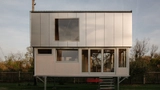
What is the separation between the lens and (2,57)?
27375 mm

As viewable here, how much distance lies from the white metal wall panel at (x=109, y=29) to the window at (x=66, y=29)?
1734 millimetres

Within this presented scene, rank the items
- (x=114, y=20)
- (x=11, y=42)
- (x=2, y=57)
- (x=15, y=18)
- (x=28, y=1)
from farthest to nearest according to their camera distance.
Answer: (x=2, y=57)
(x=11, y=42)
(x=15, y=18)
(x=28, y=1)
(x=114, y=20)

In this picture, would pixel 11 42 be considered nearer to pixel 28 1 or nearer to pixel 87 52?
pixel 28 1

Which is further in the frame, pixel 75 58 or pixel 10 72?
pixel 10 72

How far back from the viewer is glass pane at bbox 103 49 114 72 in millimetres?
11914

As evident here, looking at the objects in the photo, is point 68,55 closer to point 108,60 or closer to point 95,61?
point 95,61

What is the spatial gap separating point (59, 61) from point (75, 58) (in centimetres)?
98

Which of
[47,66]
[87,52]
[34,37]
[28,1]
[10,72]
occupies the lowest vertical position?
[10,72]

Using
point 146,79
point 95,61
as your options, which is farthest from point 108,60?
point 146,79

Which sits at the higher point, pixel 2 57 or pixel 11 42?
pixel 11 42

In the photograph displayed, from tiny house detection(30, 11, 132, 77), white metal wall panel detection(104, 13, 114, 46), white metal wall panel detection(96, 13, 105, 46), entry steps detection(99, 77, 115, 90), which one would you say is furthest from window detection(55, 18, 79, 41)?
entry steps detection(99, 77, 115, 90)

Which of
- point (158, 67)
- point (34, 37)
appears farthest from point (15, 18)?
point (158, 67)

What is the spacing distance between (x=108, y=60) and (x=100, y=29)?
1947 mm

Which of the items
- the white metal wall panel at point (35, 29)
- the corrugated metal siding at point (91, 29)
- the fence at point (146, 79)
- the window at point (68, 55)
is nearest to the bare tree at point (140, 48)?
the fence at point (146, 79)
